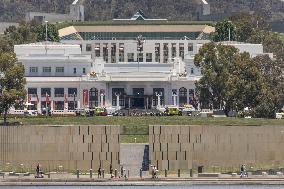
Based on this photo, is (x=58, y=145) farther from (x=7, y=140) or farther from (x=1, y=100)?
(x=1, y=100)

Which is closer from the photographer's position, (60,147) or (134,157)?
(60,147)

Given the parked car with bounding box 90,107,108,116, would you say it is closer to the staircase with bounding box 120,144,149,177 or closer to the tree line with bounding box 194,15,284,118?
the tree line with bounding box 194,15,284,118

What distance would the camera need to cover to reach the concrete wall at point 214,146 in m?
139

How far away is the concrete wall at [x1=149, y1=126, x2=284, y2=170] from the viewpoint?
138750mm

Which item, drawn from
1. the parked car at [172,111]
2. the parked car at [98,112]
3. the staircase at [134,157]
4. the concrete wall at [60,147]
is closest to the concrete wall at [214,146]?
the staircase at [134,157]

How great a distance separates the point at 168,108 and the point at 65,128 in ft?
149

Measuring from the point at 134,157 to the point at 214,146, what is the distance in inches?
251

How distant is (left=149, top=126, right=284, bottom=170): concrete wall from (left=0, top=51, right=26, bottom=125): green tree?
26.3 meters

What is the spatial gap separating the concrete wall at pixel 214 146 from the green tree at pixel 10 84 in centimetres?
2629

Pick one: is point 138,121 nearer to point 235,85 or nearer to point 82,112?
point 235,85

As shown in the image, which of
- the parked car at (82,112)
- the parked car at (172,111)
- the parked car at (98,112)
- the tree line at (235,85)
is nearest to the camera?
the tree line at (235,85)

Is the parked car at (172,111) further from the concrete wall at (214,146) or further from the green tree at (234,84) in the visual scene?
the concrete wall at (214,146)

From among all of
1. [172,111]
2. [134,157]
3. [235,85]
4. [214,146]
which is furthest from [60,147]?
[172,111]

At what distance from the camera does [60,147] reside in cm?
13938
